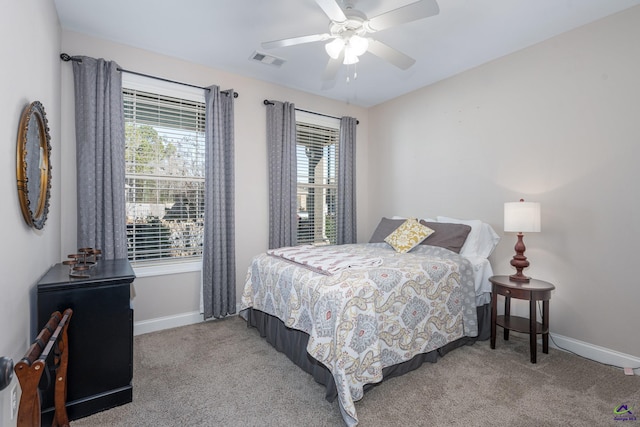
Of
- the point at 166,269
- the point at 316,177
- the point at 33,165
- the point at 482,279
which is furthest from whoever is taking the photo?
the point at 316,177

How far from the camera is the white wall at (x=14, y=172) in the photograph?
4.48 feet

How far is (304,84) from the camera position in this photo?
396 centimetres

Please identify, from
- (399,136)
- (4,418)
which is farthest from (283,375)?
(399,136)

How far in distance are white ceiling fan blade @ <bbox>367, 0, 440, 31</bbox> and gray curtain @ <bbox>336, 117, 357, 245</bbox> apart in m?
2.43

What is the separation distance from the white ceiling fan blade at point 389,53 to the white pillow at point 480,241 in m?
1.72

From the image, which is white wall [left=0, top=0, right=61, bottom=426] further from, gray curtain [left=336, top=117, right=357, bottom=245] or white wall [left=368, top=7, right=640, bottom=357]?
white wall [left=368, top=7, right=640, bottom=357]

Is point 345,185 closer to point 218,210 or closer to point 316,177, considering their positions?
point 316,177

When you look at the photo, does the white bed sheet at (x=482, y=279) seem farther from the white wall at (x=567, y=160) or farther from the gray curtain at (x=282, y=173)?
the gray curtain at (x=282, y=173)

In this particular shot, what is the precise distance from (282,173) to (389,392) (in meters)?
2.61

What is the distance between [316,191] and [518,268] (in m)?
2.53

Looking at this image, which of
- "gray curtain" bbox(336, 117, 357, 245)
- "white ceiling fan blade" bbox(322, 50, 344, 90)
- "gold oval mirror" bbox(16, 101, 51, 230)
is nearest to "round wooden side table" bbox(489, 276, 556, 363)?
"gray curtain" bbox(336, 117, 357, 245)

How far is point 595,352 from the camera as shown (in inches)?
101

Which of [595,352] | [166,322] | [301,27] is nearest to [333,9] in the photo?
[301,27]

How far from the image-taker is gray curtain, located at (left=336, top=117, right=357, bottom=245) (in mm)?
4484
